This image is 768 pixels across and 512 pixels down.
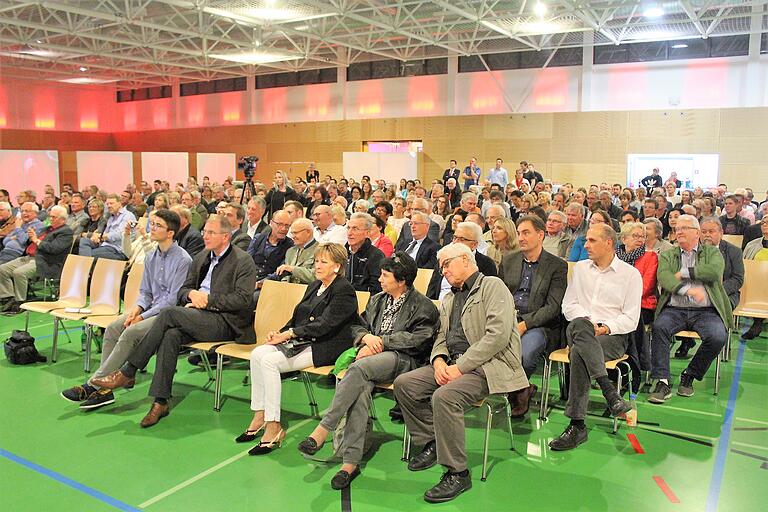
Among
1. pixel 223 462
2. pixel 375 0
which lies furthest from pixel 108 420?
pixel 375 0

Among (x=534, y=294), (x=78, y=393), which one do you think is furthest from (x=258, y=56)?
(x=534, y=294)

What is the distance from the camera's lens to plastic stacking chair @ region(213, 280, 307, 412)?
14.8 ft

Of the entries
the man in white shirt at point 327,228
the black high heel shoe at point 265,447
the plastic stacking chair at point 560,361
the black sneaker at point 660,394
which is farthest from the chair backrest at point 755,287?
the black high heel shoe at point 265,447

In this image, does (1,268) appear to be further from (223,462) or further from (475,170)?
(475,170)

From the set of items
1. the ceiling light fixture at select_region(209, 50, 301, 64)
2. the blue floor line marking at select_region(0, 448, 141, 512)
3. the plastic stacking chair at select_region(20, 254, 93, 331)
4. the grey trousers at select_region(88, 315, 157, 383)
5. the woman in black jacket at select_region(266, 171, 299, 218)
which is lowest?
the blue floor line marking at select_region(0, 448, 141, 512)

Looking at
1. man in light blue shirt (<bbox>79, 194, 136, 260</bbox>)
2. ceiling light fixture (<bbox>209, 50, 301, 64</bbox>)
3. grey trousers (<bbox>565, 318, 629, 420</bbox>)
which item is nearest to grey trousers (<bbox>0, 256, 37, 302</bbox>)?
man in light blue shirt (<bbox>79, 194, 136, 260</bbox>)

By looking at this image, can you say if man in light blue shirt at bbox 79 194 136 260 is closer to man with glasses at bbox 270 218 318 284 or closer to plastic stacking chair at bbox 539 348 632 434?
man with glasses at bbox 270 218 318 284

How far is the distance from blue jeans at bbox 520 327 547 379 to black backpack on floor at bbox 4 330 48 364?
4125 millimetres

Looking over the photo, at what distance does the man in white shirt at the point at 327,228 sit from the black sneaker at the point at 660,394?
290 centimetres

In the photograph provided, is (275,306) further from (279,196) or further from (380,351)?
(279,196)

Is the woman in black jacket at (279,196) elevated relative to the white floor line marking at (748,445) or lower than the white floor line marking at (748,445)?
elevated

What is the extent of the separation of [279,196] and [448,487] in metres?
8.15

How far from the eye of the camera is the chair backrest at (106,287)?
5.41 meters

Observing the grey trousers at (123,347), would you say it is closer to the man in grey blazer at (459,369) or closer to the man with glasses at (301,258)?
the man with glasses at (301,258)
